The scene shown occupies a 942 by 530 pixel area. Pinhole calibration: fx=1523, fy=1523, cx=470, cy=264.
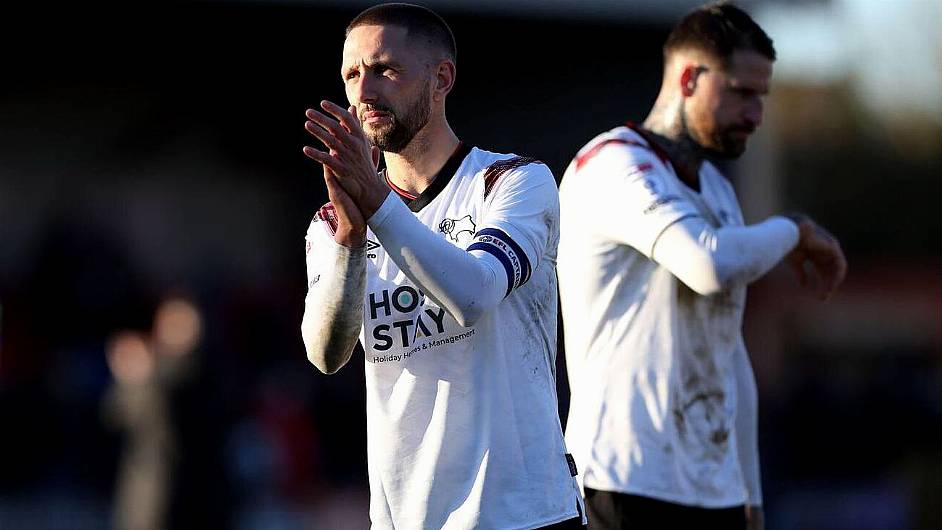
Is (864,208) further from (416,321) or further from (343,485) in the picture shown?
(416,321)

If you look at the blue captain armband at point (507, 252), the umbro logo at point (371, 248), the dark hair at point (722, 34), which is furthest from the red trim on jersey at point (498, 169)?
the dark hair at point (722, 34)

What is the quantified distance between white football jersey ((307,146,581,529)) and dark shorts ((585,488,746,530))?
3.11 feet

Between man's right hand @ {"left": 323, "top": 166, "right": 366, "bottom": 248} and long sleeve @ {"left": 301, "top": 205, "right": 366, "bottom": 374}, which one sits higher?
man's right hand @ {"left": 323, "top": 166, "right": 366, "bottom": 248}

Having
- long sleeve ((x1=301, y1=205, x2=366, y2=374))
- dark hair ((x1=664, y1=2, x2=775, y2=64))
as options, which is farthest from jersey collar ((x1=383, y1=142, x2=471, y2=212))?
dark hair ((x1=664, y1=2, x2=775, y2=64))

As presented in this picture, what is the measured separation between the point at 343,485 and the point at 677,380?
9917 mm

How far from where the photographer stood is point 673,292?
209 inches

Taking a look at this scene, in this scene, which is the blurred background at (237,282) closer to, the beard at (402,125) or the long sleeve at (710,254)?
the long sleeve at (710,254)

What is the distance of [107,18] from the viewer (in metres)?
16.1

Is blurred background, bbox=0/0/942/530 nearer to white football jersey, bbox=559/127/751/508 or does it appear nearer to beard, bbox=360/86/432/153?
white football jersey, bbox=559/127/751/508

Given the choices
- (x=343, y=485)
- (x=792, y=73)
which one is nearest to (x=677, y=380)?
(x=343, y=485)

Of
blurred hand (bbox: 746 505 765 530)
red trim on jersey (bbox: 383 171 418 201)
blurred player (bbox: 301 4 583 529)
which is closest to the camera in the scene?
blurred player (bbox: 301 4 583 529)

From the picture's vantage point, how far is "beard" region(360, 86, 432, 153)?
13.7ft

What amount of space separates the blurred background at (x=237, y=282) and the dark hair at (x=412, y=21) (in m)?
7.40

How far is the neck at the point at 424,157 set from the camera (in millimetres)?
4297
